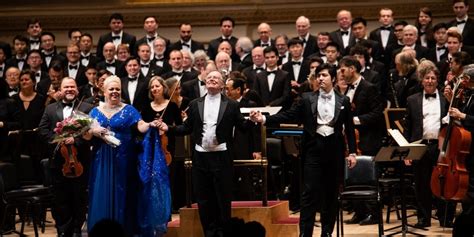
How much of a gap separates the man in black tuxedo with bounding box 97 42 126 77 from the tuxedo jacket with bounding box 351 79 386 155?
3025 mm

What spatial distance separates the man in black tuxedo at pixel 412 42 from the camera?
32.9 feet

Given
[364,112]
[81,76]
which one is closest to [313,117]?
[364,112]

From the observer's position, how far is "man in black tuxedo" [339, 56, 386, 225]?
8805mm

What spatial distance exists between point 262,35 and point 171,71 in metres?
1.29

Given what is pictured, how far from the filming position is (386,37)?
35.2ft

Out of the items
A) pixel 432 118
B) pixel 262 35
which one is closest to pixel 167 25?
pixel 262 35

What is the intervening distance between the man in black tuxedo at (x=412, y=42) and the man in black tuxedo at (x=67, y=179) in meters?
3.66

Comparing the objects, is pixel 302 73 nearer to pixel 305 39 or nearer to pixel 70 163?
pixel 305 39

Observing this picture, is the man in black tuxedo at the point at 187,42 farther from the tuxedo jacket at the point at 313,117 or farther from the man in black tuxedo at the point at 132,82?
the tuxedo jacket at the point at 313,117

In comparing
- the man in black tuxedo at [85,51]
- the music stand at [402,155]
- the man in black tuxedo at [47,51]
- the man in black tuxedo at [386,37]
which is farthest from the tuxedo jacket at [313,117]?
the man in black tuxedo at [47,51]

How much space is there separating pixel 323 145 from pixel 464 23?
3865 mm

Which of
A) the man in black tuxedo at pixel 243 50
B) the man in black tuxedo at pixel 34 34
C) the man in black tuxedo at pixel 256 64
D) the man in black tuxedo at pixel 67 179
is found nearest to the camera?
the man in black tuxedo at pixel 67 179

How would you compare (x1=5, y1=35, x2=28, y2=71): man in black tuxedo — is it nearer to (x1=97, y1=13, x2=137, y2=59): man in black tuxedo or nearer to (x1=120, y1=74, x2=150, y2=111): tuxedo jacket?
(x1=97, y1=13, x2=137, y2=59): man in black tuxedo

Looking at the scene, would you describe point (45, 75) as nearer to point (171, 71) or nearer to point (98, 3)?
point (171, 71)
